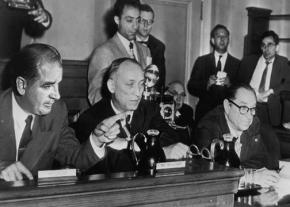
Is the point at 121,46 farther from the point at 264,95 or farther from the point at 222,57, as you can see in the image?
the point at 222,57

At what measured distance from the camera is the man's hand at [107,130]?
202 cm

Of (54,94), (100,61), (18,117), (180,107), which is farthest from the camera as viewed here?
(180,107)

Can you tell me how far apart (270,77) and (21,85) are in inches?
155

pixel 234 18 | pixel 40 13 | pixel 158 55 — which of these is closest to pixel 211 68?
pixel 158 55

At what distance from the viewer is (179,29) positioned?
269 inches

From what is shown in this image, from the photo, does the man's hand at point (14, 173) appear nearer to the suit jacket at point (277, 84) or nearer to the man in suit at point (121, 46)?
the man in suit at point (121, 46)

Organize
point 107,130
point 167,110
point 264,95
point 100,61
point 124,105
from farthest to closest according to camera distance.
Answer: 1. point 264,95
2. point 167,110
3. point 100,61
4. point 124,105
5. point 107,130

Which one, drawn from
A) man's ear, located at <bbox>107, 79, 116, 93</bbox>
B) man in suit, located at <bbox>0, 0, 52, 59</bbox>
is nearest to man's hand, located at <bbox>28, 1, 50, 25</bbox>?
man in suit, located at <bbox>0, 0, 52, 59</bbox>

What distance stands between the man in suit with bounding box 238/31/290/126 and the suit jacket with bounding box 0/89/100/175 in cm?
350

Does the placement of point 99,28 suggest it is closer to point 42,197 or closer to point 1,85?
point 1,85

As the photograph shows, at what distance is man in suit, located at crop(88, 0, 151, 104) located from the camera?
3.71m

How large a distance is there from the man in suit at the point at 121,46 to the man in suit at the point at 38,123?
124 cm

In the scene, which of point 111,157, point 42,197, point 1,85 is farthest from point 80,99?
point 42,197

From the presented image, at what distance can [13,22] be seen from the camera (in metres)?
4.14
